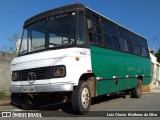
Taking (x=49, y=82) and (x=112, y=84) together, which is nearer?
(x=49, y=82)

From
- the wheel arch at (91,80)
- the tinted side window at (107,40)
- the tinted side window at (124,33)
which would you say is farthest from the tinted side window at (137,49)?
the wheel arch at (91,80)

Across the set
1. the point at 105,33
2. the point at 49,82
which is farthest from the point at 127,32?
the point at 49,82

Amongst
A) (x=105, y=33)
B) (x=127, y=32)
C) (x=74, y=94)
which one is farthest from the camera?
(x=127, y=32)

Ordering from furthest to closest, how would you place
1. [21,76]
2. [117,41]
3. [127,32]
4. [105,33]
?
[127,32], [117,41], [105,33], [21,76]

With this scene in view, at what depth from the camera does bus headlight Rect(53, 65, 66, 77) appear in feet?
27.1

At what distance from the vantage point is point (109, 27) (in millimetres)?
11516

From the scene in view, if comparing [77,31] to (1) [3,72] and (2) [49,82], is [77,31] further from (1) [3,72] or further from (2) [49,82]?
(1) [3,72]

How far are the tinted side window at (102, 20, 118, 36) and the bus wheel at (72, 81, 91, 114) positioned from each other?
2.87 metres

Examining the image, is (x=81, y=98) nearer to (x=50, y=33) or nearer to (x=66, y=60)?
(x=66, y=60)

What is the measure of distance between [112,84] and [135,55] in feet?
12.6

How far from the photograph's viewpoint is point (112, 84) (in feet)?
36.4

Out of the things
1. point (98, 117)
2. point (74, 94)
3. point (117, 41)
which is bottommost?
point (98, 117)

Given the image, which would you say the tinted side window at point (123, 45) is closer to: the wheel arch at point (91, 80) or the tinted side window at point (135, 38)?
the tinted side window at point (135, 38)

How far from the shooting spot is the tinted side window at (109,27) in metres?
10.9
